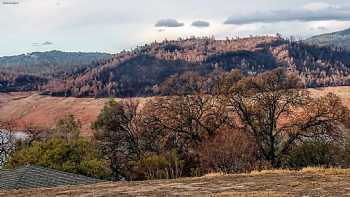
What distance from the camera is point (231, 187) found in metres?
21.7

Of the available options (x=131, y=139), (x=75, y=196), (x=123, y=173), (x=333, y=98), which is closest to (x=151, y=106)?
(x=131, y=139)

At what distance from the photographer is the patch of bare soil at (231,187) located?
64.7ft

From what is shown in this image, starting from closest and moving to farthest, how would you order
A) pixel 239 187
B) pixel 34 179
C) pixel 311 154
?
pixel 239 187 → pixel 34 179 → pixel 311 154

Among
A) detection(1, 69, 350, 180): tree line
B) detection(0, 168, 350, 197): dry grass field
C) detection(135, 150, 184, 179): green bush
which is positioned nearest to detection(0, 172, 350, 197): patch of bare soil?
detection(0, 168, 350, 197): dry grass field

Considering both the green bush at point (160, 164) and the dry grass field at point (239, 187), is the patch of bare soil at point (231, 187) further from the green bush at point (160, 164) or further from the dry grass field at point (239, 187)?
the green bush at point (160, 164)

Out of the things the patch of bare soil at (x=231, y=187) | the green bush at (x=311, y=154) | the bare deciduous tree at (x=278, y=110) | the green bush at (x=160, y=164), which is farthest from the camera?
the green bush at (x=311, y=154)

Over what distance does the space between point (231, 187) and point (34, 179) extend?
13843 mm

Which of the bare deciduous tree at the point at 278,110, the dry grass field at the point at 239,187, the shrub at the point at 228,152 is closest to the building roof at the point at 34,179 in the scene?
the dry grass field at the point at 239,187

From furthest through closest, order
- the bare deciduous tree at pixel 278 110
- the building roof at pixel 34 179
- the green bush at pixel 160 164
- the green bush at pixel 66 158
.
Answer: the green bush at pixel 66 158, the green bush at pixel 160 164, the bare deciduous tree at pixel 278 110, the building roof at pixel 34 179

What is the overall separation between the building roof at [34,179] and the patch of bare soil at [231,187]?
5.51m

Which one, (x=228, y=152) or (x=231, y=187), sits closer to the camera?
(x=231, y=187)

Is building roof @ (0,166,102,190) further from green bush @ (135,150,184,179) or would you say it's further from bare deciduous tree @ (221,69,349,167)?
bare deciduous tree @ (221,69,349,167)

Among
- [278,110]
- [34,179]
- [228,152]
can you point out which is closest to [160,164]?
[228,152]

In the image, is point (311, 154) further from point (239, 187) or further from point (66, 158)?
point (239, 187)
